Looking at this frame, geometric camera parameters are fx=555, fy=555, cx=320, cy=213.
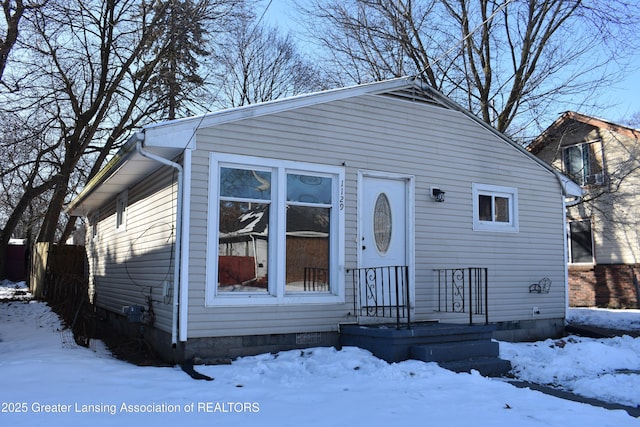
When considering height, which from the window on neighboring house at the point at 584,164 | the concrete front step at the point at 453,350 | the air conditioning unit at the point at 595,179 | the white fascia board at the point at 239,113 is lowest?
the concrete front step at the point at 453,350

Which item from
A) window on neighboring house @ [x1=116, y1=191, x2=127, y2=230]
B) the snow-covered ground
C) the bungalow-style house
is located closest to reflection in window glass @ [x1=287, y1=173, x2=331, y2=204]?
the bungalow-style house

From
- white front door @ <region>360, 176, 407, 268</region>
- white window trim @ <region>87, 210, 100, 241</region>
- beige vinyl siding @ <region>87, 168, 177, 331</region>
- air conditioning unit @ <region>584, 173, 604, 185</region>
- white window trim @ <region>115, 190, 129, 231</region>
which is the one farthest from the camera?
air conditioning unit @ <region>584, 173, 604, 185</region>

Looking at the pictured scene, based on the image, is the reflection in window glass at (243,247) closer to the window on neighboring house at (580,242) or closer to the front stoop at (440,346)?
the front stoop at (440,346)

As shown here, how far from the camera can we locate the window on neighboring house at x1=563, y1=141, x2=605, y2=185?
1711cm

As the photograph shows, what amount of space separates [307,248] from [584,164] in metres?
13.6

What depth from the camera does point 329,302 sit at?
23.7 feet

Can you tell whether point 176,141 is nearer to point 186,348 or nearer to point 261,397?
point 186,348

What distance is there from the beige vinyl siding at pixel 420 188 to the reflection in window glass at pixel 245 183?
0.24 meters

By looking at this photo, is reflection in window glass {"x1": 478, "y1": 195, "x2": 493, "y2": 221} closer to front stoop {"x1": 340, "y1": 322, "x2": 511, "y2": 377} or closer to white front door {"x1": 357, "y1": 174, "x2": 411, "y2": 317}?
white front door {"x1": 357, "y1": 174, "x2": 411, "y2": 317}

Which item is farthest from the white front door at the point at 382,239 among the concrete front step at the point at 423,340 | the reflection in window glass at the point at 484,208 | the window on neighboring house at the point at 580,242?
the window on neighboring house at the point at 580,242

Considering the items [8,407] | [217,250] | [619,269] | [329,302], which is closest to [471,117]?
[329,302]

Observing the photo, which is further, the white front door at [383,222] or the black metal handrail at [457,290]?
the black metal handrail at [457,290]

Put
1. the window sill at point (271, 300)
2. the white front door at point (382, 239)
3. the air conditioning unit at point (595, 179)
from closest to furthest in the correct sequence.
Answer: the window sill at point (271, 300), the white front door at point (382, 239), the air conditioning unit at point (595, 179)

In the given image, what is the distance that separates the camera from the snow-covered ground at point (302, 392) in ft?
14.2
